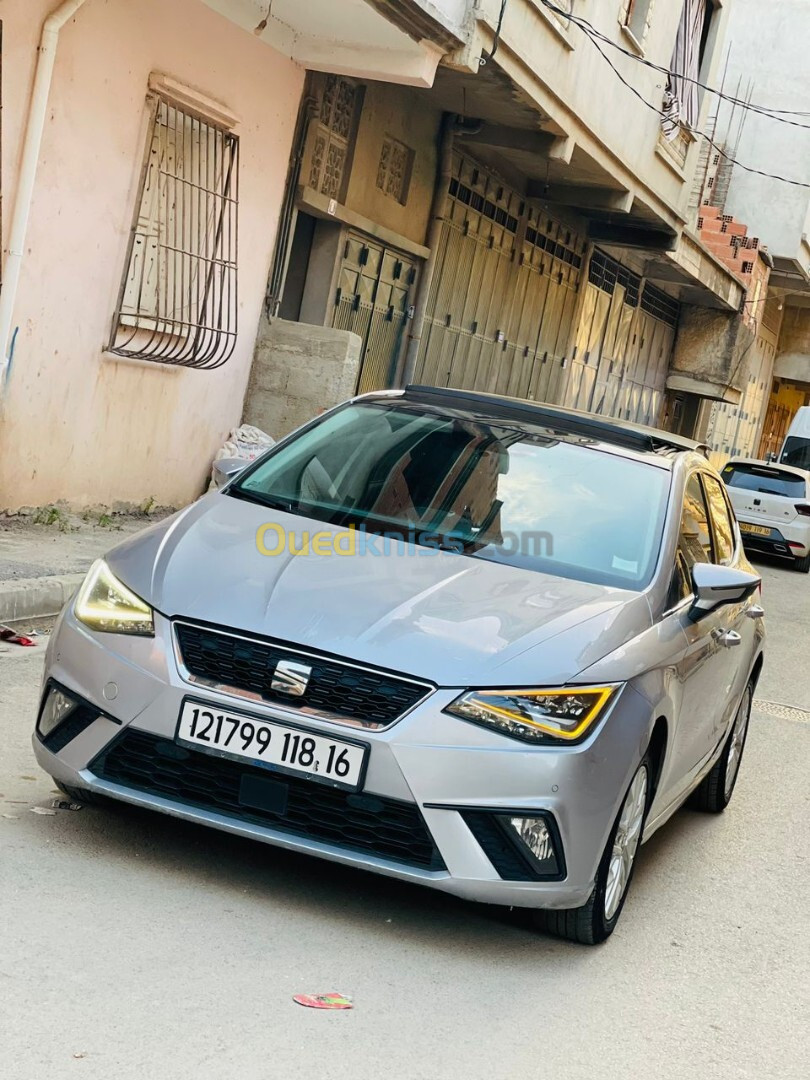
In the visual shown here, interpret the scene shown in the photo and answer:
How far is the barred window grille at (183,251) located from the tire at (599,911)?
290 inches

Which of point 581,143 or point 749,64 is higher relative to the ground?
point 749,64

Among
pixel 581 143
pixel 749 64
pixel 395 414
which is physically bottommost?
pixel 395 414

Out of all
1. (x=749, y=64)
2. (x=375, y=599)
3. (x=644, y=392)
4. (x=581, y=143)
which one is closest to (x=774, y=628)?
(x=581, y=143)

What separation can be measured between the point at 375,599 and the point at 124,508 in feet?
25.3

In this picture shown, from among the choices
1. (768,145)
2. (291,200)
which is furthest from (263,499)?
(768,145)

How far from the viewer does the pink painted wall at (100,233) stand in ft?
32.0

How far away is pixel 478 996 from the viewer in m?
3.95

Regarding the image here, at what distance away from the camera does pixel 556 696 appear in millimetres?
4176

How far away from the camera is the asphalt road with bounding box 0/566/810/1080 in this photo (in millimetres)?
3334

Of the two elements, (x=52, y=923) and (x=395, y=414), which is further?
(x=395, y=414)

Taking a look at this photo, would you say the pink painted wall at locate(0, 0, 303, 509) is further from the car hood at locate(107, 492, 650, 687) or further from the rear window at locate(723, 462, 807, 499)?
the rear window at locate(723, 462, 807, 499)

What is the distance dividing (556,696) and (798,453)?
27073 mm

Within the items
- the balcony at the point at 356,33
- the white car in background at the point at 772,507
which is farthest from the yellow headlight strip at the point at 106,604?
the white car in background at the point at 772,507

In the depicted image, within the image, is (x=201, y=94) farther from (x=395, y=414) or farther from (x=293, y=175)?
(x=395, y=414)
